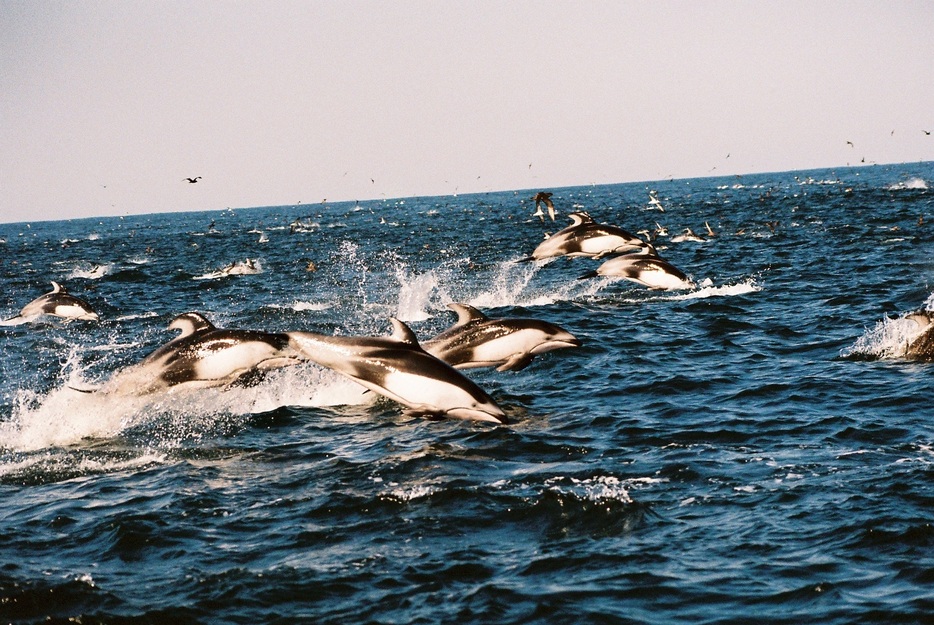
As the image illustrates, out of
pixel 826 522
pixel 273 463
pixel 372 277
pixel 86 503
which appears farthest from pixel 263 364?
pixel 372 277

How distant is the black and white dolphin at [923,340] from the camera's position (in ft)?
45.5

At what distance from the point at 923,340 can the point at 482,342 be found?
674 cm

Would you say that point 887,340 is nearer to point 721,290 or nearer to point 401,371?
point 721,290

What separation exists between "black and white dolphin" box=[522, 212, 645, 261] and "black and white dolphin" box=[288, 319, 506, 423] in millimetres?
11118

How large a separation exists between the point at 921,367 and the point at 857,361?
1.12 m

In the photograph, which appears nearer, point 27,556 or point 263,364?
point 27,556

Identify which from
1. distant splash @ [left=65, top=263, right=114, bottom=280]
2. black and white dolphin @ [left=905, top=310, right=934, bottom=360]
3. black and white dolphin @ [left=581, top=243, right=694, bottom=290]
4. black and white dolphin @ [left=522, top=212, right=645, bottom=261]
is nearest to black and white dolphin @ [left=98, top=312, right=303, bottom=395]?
black and white dolphin @ [left=905, top=310, right=934, bottom=360]

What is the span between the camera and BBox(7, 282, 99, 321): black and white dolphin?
85.5ft

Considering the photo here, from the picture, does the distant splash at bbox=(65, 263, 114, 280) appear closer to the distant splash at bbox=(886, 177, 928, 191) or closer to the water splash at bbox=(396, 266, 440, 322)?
the water splash at bbox=(396, 266, 440, 322)

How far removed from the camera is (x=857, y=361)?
14.2m

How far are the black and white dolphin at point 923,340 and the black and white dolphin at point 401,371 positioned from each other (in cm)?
721

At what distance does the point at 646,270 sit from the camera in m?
23.5

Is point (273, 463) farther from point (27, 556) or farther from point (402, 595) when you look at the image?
point (402, 595)

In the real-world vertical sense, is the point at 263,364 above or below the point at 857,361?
above
